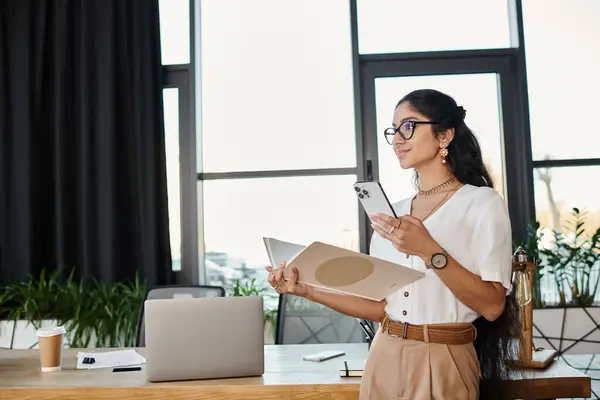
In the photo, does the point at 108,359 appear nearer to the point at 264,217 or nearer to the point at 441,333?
the point at 441,333

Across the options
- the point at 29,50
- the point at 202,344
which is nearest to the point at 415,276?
the point at 202,344

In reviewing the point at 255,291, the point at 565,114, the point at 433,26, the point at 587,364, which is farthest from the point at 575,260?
the point at 255,291

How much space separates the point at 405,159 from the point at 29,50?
3.39 m

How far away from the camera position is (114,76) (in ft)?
13.4

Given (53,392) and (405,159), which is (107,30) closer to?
(53,392)

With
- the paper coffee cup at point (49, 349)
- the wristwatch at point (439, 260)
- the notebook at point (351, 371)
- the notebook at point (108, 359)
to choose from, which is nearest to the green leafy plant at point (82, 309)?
the notebook at point (108, 359)

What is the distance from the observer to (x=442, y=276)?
133 centimetres

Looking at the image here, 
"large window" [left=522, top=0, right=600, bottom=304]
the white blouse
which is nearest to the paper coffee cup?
the white blouse

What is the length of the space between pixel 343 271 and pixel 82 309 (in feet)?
8.77

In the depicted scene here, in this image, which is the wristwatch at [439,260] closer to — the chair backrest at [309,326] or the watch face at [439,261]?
the watch face at [439,261]

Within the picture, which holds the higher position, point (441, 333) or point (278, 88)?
point (278, 88)

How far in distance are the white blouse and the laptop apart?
0.55 m

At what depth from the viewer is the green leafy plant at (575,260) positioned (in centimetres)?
371

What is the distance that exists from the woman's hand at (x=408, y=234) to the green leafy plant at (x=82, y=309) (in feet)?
8.64
